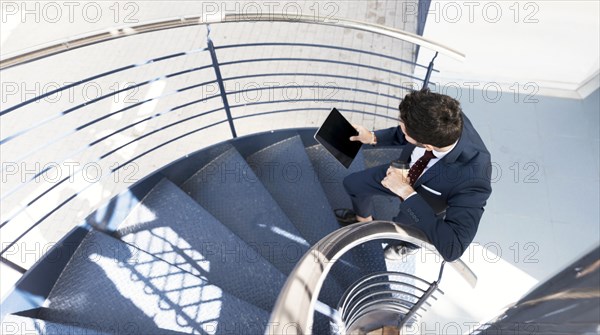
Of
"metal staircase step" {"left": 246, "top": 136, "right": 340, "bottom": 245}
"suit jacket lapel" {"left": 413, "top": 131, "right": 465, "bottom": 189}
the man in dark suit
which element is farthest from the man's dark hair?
"metal staircase step" {"left": 246, "top": 136, "right": 340, "bottom": 245}

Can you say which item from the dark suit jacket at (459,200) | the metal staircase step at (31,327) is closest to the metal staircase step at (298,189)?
the dark suit jacket at (459,200)

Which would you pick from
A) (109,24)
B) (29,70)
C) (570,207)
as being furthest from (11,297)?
(570,207)

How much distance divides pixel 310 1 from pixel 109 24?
1.91 meters

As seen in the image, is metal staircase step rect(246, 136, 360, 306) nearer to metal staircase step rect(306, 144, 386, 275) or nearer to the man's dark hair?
metal staircase step rect(306, 144, 386, 275)

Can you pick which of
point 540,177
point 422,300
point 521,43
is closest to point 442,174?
point 422,300

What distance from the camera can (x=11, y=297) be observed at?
2.28 meters

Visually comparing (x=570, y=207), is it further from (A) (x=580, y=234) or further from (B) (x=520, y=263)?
(B) (x=520, y=263)

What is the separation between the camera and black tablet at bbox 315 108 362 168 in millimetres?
2564

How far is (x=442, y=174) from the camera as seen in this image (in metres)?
2.21

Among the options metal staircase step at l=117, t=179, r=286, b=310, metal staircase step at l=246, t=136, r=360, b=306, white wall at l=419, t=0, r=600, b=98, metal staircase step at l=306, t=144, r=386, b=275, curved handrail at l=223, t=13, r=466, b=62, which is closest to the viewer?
curved handrail at l=223, t=13, r=466, b=62

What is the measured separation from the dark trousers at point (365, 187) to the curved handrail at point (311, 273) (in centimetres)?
57

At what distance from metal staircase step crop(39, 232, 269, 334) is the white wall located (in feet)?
8.35

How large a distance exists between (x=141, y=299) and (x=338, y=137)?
123cm

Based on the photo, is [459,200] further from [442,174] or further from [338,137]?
[338,137]
